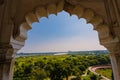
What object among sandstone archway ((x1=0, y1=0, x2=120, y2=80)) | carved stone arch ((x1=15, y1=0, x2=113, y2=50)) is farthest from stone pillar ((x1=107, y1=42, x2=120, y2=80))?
carved stone arch ((x1=15, y1=0, x2=113, y2=50))

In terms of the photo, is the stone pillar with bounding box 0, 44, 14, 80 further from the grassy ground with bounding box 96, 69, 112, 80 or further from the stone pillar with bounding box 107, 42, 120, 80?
the grassy ground with bounding box 96, 69, 112, 80

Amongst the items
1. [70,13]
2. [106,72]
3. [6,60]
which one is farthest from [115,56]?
[106,72]

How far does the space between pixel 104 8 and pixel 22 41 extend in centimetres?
150

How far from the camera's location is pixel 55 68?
2641 cm

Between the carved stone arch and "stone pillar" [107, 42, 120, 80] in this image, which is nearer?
"stone pillar" [107, 42, 120, 80]

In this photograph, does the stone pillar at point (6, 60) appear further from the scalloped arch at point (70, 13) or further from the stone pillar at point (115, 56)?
the stone pillar at point (115, 56)

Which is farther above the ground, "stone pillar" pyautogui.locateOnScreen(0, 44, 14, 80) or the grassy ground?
"stone pillar" pyautogui.locateOnScreen(0, 44, 14, 80)

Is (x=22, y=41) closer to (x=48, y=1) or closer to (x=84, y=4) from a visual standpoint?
(x=48, y=1)

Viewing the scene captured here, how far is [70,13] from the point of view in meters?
2.85

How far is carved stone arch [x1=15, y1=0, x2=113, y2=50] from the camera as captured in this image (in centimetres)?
261

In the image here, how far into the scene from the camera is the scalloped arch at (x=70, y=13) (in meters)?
2.61

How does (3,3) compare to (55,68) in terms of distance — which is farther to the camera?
(55,68)

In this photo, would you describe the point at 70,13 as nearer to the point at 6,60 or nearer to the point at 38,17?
the point at 38,17

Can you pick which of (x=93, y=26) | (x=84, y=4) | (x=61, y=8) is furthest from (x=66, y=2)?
(x=93, y=26)
